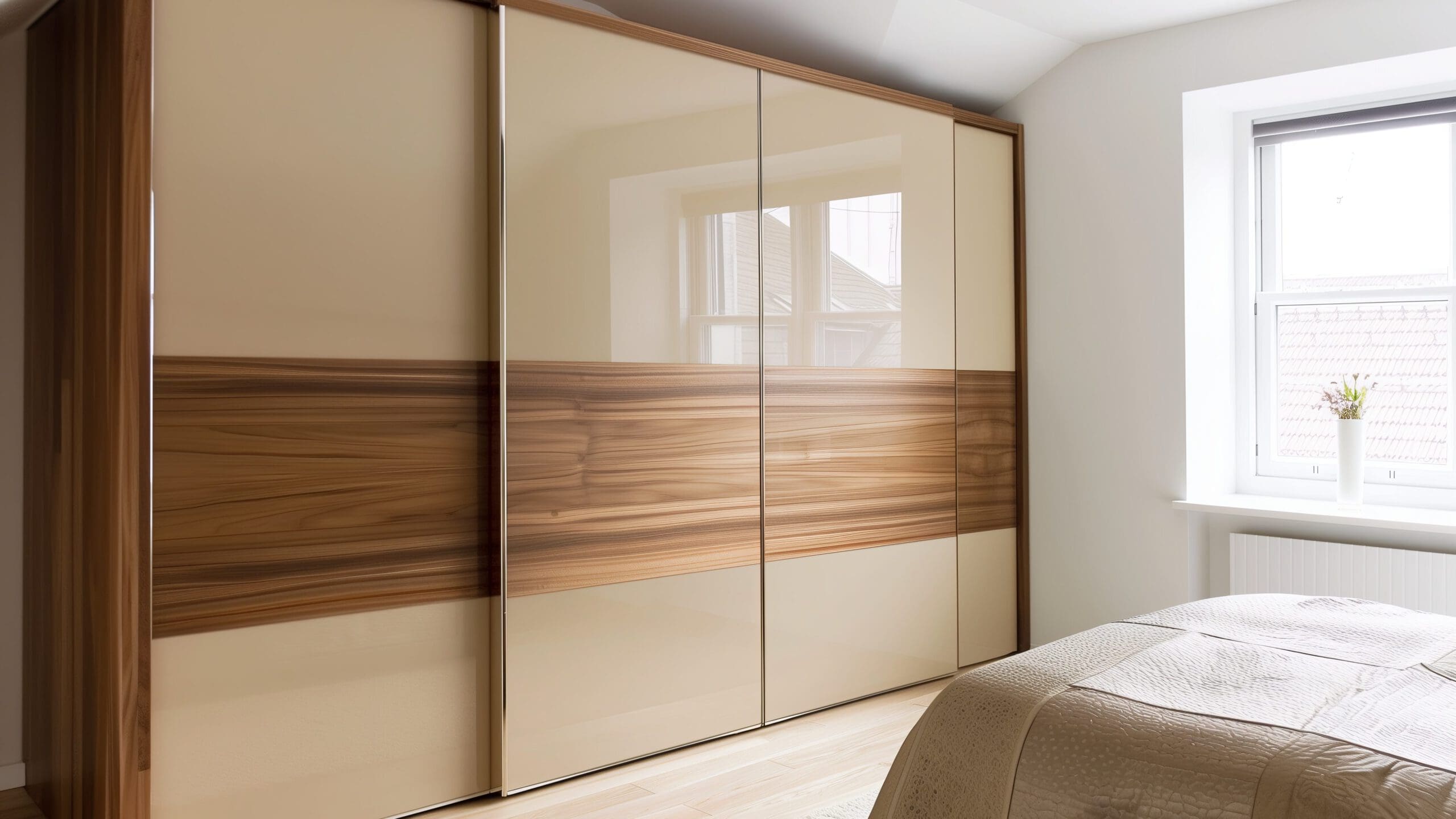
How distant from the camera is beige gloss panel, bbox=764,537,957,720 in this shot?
11.0 ft

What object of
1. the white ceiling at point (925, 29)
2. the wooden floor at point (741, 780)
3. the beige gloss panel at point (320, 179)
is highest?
the white ceiling at point (925, 29)

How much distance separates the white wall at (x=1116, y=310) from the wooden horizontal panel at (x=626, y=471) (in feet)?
4.90

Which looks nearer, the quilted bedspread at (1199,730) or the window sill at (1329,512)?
the quilted bedspread at (1199,730)

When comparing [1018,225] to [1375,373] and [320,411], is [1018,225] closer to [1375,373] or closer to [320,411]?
[1375,373]

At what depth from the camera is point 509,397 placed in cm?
273

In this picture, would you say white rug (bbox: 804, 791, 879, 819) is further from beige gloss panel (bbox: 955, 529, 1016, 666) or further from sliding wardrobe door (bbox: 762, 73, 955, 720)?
beige gloss panel (bbox: 955, 529, 1016, 666)

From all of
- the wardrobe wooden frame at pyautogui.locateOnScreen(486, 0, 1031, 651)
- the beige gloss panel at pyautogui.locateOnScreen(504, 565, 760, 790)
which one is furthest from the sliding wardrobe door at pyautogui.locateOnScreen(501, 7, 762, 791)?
the wardrobe wooden frame at pyautogui.locateOnScreen(486, 0, 1031, 651)

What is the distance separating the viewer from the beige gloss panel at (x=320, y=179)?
229 cm

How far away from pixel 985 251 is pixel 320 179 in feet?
8.22

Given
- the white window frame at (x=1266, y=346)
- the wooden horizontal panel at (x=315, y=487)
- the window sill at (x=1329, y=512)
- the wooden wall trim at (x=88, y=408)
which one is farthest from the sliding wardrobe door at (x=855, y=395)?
the wooden wall trim at (x=88, y=408)

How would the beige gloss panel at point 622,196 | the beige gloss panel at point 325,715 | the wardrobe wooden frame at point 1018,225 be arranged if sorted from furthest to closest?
the wardrobe wooden frame at point 1018,225 < the beige gloss panel at point 622,196 < the beige gloss panel at point 325,715

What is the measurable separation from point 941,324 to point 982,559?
3.09 ft

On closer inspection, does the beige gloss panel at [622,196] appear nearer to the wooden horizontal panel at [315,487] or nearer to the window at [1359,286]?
the wooden horizontal panel at [315,487]

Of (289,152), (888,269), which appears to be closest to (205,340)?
(289,152)
